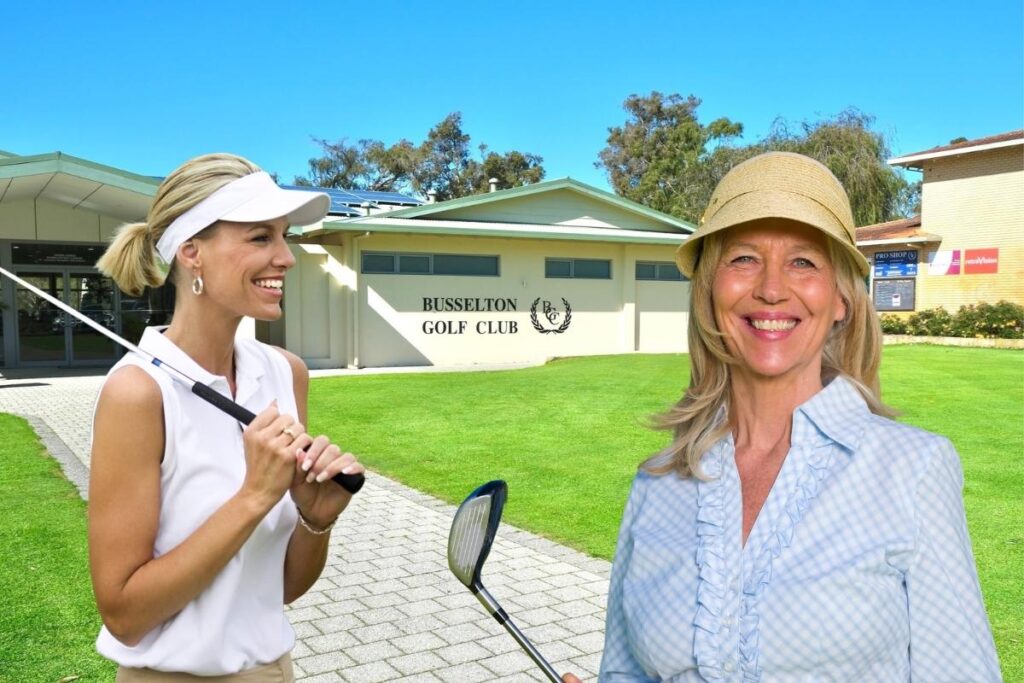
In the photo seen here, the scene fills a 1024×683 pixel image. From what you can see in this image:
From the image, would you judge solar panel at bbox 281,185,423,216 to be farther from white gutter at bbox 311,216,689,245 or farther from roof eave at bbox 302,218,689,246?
white gutter at bbox 311,216,689,245

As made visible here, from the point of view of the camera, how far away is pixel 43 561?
5844 millimetres

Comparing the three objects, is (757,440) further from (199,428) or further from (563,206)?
(563,206)

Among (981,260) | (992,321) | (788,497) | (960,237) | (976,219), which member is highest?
(976,219)

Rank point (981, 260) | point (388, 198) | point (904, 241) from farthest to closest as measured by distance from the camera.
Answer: point (904, 241), point (981, 260), point (388, 198)

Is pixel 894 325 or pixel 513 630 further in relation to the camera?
pixel 894 325

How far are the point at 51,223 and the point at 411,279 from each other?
864cm

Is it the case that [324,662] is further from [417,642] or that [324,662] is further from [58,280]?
[58,280]

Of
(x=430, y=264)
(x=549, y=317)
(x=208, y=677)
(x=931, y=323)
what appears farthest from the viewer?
(x=931, y=323)

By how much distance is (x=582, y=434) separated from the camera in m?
10.8

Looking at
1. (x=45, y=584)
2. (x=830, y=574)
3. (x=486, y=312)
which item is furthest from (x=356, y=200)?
(x=830, y=574)

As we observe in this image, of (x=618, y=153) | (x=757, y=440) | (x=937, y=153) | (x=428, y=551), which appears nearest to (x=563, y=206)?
(x=937, y=153)

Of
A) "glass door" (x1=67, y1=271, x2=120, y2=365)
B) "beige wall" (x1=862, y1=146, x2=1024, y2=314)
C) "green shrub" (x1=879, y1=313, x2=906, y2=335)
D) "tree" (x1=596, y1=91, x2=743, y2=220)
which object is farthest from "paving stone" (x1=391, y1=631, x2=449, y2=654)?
"tree" (x1=596, y1=91, x2=743, y2=220)

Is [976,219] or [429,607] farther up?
[976,219]

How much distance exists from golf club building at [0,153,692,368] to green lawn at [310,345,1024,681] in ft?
10.8
